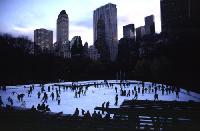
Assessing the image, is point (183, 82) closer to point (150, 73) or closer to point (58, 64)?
point (150, 73)

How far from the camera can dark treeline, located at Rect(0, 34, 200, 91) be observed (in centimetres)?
3650

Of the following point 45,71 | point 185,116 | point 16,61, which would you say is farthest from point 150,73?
point 185,116

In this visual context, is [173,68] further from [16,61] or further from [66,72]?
[66,72]

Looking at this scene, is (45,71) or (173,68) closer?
(173,68)

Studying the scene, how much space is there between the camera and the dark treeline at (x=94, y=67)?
1437 inches

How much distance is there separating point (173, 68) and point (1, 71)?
99.1 feet

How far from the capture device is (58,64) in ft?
237

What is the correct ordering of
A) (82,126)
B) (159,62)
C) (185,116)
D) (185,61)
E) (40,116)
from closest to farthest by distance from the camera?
(82,126)
(40,116)
(185,116)
(185,61)
(159,62)

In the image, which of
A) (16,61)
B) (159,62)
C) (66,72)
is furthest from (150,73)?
(16,61)

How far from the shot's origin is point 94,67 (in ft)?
289

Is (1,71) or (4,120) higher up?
(1,71)

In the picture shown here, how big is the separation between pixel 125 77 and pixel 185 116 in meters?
67.6

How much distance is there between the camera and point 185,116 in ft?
51.6

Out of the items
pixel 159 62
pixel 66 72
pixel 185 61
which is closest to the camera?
pixel 185 61
